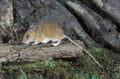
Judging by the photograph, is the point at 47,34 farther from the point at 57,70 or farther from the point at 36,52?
the point at 57,70

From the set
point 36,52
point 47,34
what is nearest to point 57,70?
point 36,52

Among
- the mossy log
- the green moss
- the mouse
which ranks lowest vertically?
the green moss

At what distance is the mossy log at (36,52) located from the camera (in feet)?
25.0

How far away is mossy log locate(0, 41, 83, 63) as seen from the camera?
25.0 feet

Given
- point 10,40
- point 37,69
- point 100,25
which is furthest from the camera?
point 100,25

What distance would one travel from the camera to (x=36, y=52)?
772 centimetres

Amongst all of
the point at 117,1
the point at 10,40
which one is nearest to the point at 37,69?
the point at 10,40

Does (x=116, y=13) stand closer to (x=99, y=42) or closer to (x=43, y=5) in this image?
(x=99, y=42)

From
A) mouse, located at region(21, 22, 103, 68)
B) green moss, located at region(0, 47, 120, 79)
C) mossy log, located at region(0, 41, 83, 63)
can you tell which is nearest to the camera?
green moss, located at region(0, 47, 120, 79)

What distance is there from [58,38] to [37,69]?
0.86 metres

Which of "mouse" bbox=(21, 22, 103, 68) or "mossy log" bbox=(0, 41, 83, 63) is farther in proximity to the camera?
"mouse" bbox=(21, 22, 103, 68)

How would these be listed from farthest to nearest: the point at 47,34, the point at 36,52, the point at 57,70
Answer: the point at 47,34, the point at 36,52, the point at 57,70

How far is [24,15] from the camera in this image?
8938 millimetres

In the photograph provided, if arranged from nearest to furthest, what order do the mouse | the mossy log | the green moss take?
the green moss, the mossy log, the mouse
